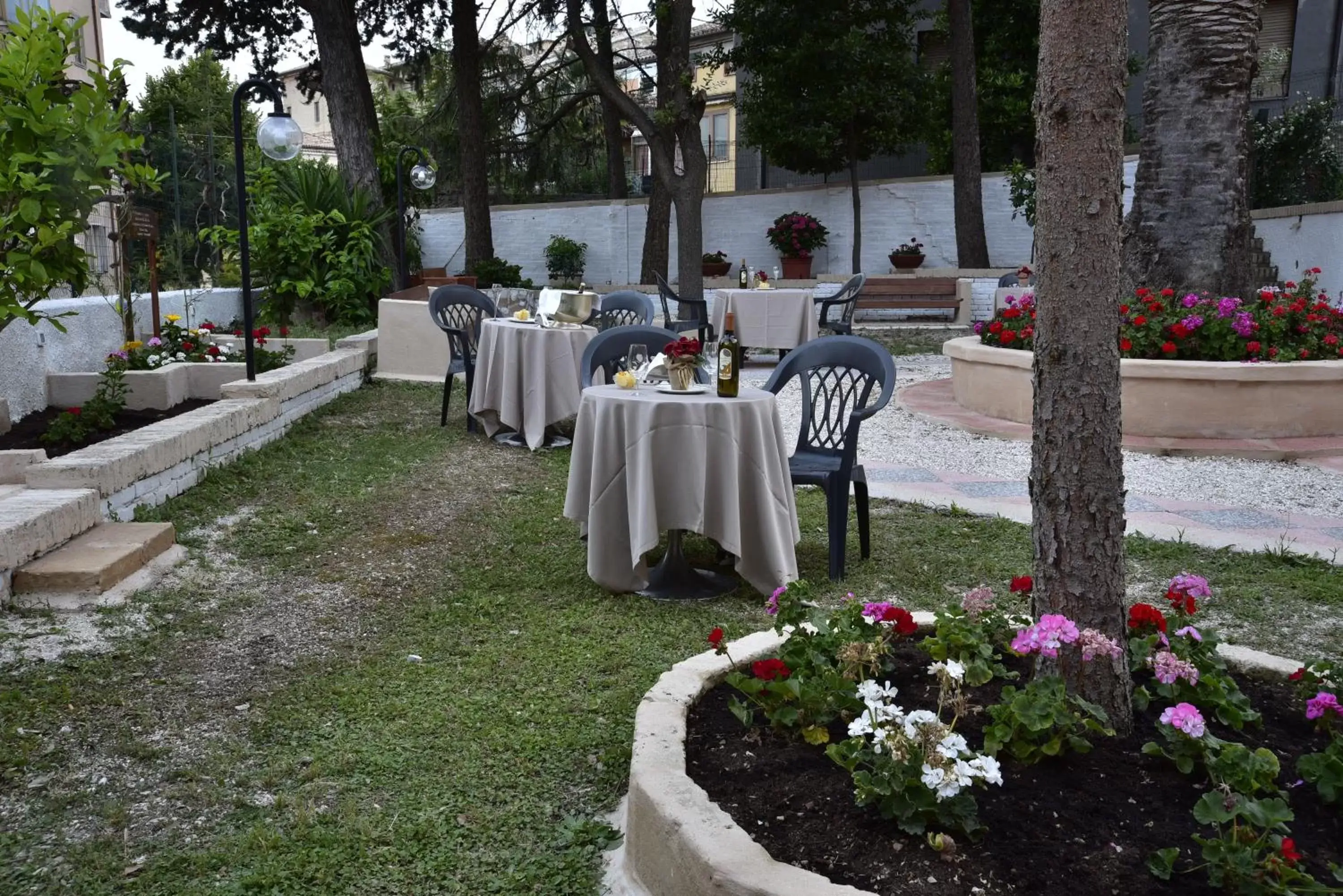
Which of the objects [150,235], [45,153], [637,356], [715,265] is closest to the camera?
[45,153]

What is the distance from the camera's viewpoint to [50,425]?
19.2ft

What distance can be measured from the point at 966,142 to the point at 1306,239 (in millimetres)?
4921

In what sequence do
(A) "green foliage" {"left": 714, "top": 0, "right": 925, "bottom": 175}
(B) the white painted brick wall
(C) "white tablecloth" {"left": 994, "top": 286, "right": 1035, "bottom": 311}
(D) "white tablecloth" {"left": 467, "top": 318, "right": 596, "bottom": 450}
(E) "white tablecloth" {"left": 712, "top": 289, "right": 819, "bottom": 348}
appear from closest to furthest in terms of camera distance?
(B) the white painted brick wall, (D) "white tablecloth" {"left": 467, "top": 318, "right": 596, "bottom": 450}, (E) "white tablecloth" {"left": 712, "top": 289, "right": 819, "bottom": 348}, (C) "white tablecloth" {"left": 994, "top": 286, "right": 1035, "bottom": 311}, (A) "green foliage" {"left": 714, "top": 0, "right": 925, "bottom": 175}

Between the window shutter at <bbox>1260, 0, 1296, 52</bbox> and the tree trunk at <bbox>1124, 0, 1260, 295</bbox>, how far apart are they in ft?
43.1

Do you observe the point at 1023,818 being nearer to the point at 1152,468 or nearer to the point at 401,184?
the point at 1152,468

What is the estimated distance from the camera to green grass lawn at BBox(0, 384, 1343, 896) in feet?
7.68

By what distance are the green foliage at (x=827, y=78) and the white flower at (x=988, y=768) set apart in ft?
50.8

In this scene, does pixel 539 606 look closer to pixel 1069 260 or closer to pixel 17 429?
pixel 1069 260

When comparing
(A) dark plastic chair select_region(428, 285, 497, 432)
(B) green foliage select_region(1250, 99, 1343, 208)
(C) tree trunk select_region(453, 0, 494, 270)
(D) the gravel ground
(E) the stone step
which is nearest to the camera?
(E) the stone step

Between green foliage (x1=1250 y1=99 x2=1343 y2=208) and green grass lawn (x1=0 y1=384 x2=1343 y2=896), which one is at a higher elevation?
green foliage (x1=1250 y1=99 x2=1343 y2=208)

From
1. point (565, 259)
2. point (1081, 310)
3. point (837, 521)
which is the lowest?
point (837, 521)

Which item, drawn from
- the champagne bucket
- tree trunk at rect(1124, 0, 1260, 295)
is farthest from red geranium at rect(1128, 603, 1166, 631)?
tree trunk at rect(1124, 0, 1260, 295)

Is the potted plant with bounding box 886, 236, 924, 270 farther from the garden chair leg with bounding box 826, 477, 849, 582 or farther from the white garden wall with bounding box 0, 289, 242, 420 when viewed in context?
the garden chair leg with bounding box 826, 477, 849, 582

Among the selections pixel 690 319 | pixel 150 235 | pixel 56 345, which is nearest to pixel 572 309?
pixel 56 345
